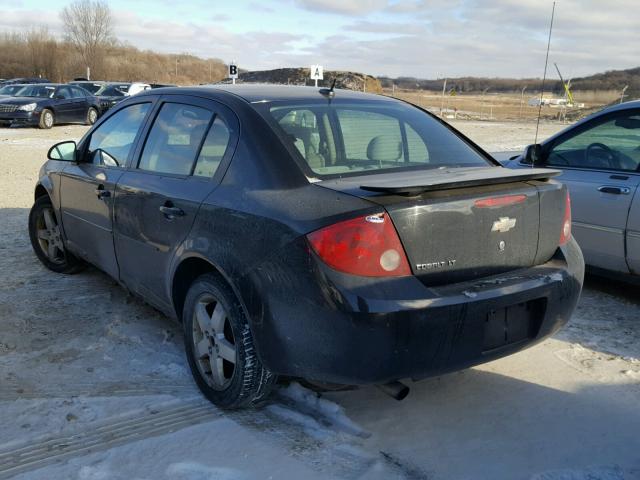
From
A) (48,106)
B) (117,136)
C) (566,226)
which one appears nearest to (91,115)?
(48,106)

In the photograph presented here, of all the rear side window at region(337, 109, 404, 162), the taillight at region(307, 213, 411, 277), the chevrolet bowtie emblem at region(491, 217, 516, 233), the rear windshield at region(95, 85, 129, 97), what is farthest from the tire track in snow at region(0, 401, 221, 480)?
the rear windshield at region(95, 85, 129, 97)

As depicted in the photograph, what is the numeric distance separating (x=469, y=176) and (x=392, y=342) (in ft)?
3.03

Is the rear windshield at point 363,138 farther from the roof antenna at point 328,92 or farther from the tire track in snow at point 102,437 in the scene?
the tire track in snow at point 102,437

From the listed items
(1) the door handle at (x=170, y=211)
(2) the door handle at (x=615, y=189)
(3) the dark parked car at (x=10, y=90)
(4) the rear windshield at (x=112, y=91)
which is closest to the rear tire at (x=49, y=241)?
(1) the door handle at (x=170, y=211)

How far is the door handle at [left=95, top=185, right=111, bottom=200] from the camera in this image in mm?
4199

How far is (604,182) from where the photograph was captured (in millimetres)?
4848

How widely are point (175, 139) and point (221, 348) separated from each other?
1.32 m

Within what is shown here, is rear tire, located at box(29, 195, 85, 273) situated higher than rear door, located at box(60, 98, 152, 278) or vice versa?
rear door, located at box(60, 98, 152, 278)

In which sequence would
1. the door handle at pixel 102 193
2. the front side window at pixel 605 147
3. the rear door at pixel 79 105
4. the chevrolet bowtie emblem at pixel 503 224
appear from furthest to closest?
1. the rear door at pixel 79 105
2. the front side window at pixel 605 147
3. the door handle at pixel 102 193
4. the chevrolet bowtie emblem at pixel 503 224

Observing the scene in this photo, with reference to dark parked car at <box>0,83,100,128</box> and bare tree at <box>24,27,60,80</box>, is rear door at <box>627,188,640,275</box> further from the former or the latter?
bare tree at <box>24,27,60,80</box>

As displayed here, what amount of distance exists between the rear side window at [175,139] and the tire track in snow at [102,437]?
1.30 m

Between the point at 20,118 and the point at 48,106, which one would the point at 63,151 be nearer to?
the point at 20,118

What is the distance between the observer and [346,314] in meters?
2.57

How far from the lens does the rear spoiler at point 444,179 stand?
8.79 ft
